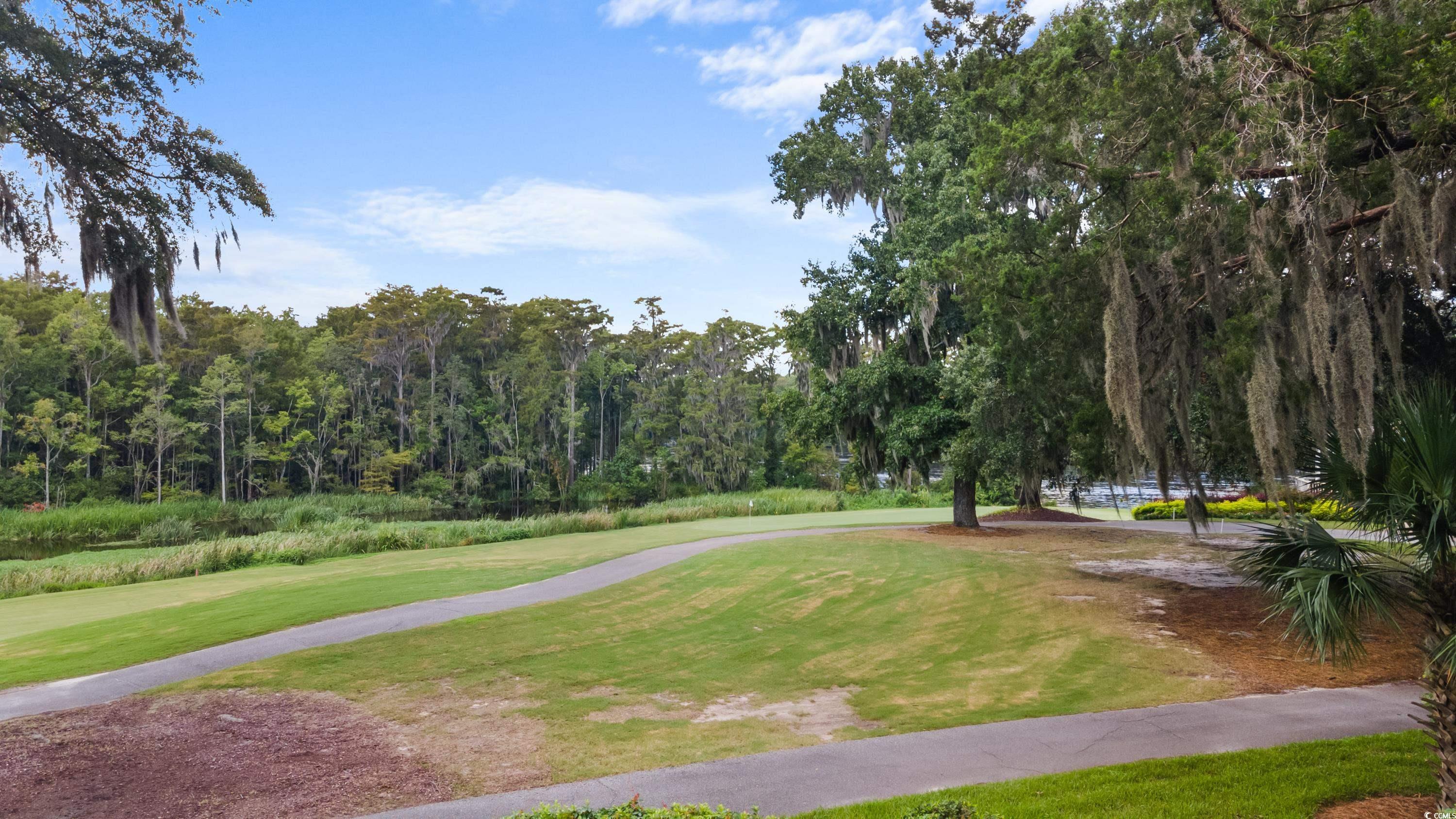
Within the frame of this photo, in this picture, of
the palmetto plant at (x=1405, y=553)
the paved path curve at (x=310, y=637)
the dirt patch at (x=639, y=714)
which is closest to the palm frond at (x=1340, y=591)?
the palmetto plant at (x=1405, y=553)

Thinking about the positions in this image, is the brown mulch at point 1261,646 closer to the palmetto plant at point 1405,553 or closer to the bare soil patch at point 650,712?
the palmetto plant at point 1405,553

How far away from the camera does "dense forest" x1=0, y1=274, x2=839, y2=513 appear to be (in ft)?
123

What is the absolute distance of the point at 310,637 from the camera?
950cm

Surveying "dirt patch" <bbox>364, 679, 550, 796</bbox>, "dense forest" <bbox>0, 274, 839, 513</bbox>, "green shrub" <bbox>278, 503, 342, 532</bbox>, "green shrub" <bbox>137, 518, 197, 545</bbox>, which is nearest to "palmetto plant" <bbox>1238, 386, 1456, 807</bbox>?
"dirt patch" <bbox>364, 679, 550, 796</bbox>

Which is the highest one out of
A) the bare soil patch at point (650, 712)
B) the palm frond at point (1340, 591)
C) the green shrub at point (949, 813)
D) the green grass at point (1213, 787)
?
the palm frond at point (1340, 591)

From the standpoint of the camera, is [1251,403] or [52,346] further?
[52,346]

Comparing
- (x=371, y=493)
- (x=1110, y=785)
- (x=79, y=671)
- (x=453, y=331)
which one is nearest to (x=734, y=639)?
(x=1110, y=785)

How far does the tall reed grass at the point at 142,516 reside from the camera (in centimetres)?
2644

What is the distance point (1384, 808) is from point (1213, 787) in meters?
0.88

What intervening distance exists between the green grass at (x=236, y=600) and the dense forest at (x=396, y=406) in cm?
2696

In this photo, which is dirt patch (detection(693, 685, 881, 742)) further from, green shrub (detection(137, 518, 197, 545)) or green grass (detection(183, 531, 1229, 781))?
green shrub (detection(137, 518, 197, 545))

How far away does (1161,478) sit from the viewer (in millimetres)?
9367

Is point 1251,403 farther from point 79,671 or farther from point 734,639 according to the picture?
point 79,671

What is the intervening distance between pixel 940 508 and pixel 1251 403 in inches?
985
